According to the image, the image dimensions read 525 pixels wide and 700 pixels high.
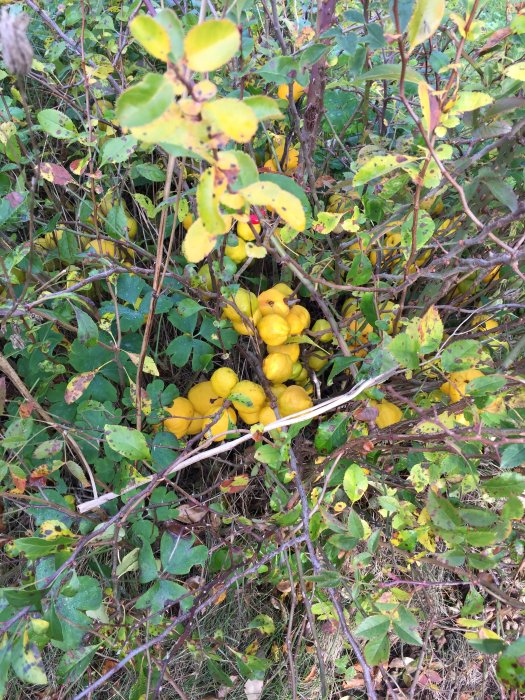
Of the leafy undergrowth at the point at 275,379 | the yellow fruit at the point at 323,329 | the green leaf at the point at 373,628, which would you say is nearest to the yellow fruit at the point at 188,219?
the leafy undergrowth at the point at 275,379

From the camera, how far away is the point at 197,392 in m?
1.10

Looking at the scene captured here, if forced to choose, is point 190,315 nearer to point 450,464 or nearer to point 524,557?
point 450,464

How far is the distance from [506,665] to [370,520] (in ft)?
2.66

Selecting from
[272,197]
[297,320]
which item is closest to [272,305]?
[297,320]

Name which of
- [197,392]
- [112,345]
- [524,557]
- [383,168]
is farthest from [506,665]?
[112,345]

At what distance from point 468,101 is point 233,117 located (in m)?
0.39

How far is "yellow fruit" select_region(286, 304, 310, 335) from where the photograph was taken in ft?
3.45

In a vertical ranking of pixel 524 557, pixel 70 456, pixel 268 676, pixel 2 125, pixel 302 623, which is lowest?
pixel 268 676

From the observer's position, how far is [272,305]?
3.50ft

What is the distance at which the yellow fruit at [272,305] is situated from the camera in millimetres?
1062

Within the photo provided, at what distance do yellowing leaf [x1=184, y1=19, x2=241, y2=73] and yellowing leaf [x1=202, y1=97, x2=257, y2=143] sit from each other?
3 centimetres

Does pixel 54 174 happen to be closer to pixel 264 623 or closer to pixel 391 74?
pixel 391 74

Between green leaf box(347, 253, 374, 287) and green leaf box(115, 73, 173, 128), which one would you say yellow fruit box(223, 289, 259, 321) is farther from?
green leaf box(115, 73, 173, 128)

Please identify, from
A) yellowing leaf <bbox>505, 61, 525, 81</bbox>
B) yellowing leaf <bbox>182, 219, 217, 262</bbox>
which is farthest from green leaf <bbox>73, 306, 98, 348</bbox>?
yellowing leaf <bbox>505, 61, 525, 81</bbox>
